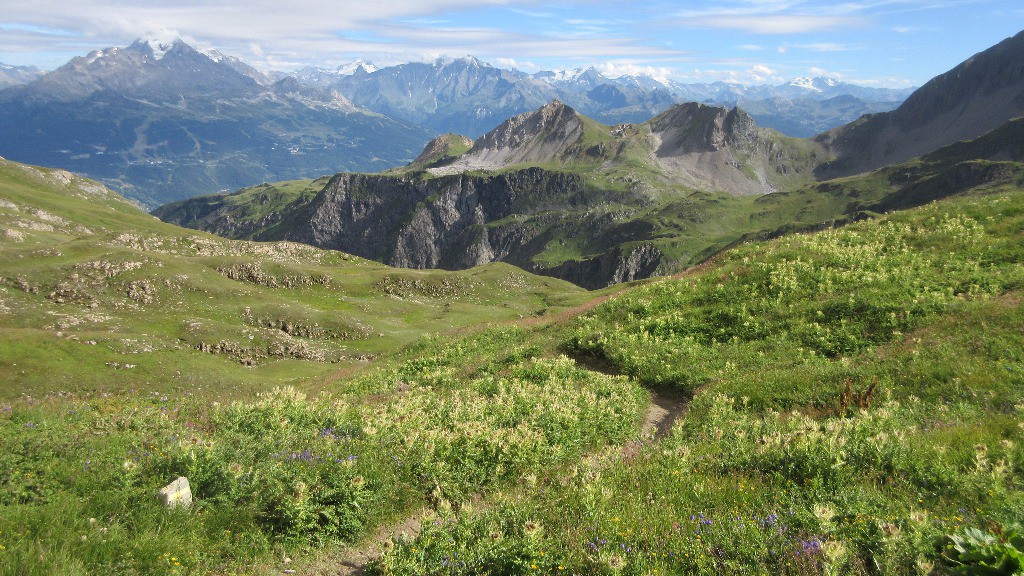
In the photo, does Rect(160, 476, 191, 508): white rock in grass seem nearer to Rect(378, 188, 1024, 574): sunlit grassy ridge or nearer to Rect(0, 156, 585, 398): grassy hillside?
Rect(378, 188, 1024, 574): sunlit grassy ridge

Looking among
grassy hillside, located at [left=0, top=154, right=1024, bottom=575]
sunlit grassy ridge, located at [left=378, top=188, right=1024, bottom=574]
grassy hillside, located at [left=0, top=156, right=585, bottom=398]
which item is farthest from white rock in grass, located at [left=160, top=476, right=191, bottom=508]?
grassy hillside, located at [left=0, top=156, right=585, bottom=398]

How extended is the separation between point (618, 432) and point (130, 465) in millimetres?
10283

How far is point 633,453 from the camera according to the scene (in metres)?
10.6

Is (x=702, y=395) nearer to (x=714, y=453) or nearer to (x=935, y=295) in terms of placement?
(x=714, y=453)

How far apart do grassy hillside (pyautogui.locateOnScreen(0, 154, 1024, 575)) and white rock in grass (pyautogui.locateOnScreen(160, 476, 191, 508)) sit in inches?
6.8

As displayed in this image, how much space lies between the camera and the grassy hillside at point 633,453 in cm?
639

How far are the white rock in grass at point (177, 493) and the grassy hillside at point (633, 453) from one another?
173 mm

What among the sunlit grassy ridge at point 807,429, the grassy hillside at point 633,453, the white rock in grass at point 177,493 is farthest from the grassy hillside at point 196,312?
the white rock in grass at point 177,493

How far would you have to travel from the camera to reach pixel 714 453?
1004 centimetres

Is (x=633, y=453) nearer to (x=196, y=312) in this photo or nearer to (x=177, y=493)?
(x=177, y=493)

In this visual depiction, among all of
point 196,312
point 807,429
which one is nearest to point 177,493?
point 807,429

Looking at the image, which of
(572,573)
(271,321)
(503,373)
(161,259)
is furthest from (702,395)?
(161,259)

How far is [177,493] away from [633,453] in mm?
8047

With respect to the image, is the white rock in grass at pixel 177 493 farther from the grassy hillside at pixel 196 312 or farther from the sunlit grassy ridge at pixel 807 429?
the grassy hillside at pixel 196 312
